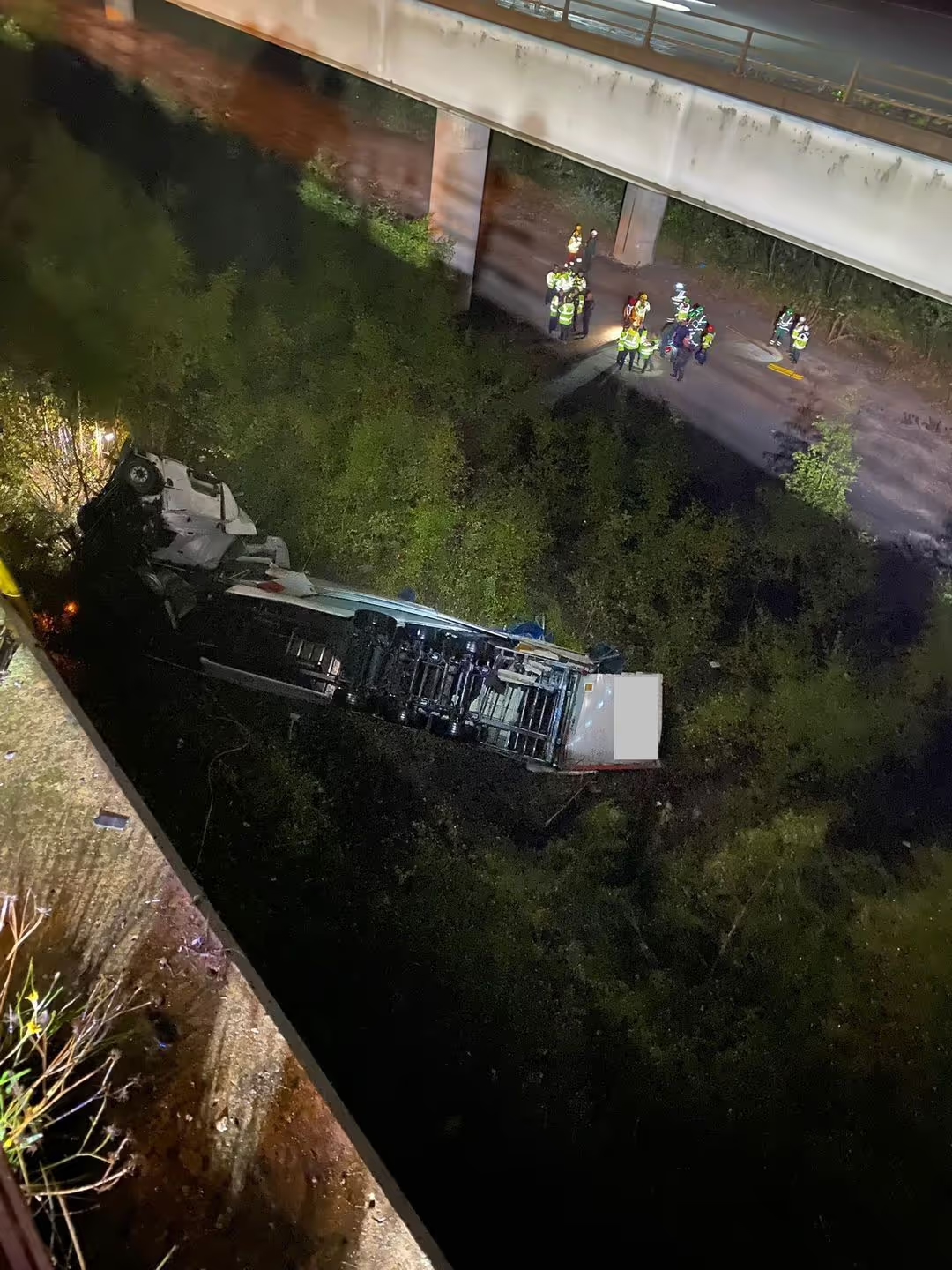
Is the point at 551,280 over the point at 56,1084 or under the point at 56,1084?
over

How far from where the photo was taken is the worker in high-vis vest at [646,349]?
10998mm

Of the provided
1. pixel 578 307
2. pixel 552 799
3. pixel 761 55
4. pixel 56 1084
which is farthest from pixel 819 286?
pixel 56 1084

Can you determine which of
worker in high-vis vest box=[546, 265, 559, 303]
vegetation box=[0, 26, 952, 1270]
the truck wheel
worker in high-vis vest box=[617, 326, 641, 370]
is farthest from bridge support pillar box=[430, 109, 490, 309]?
the truck wheel

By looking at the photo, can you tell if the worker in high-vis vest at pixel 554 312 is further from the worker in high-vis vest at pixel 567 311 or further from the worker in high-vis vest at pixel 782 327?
the worker in high-vis vest at pixel 782 327

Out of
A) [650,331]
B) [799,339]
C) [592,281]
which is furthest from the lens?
[592,281]

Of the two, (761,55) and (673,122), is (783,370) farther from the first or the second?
(673,122)

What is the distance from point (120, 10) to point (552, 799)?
17.5 metres

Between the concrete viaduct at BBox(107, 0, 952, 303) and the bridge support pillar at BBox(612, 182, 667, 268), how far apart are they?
332cm

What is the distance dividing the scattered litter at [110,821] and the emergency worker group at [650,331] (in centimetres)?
896

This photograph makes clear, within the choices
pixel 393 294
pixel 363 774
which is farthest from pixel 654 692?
pixel 393 294

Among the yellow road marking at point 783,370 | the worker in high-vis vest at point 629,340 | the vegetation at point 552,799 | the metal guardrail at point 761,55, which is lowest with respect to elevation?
the vegetation at point 552,799

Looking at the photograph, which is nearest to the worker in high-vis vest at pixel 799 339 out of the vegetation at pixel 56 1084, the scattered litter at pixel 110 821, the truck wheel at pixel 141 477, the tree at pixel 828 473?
the tree at pixel 828 473

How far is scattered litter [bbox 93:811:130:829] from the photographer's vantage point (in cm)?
667

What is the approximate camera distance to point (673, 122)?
8.04 meters
